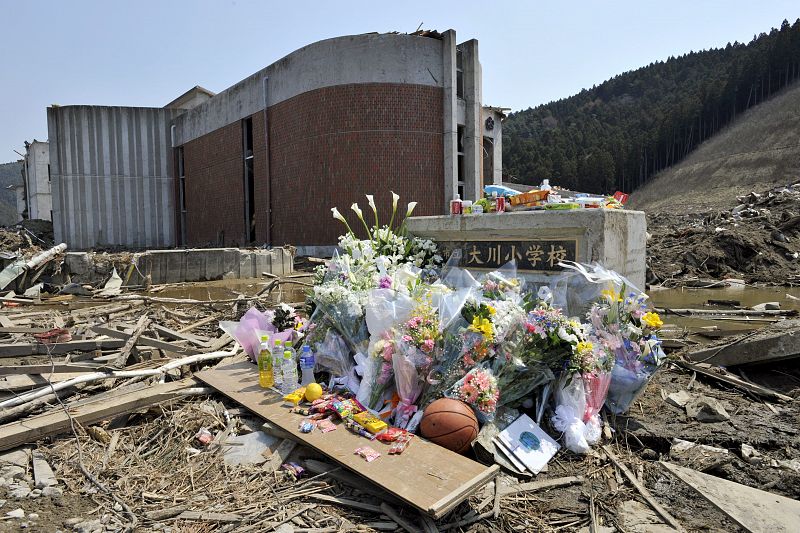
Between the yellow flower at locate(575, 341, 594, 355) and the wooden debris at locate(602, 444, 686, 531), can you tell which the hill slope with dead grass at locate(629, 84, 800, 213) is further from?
the wooden debris at locate(602, 444, 686, 531)

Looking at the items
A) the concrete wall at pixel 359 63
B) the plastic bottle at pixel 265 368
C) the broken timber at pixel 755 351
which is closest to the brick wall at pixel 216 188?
the concrete wall at pixel 359 63

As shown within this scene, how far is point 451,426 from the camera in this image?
11.9ft

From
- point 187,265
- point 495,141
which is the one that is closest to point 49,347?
point 187,265

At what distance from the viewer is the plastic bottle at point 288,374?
183 inches

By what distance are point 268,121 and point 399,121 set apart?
674cm

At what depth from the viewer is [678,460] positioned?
3.75 meters

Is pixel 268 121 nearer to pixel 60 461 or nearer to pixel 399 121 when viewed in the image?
pixel 399 121

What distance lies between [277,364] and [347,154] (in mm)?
15095

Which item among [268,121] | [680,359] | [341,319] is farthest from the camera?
[268,121]

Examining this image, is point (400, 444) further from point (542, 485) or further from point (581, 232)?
point (581, 232)

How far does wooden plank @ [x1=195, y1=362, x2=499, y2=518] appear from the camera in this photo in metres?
2.88

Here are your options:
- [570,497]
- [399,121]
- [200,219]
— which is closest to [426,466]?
[570,497]

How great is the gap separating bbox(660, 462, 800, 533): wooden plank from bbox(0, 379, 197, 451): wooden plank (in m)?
4.39

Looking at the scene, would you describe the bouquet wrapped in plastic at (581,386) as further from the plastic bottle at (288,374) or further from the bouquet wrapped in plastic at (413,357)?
the plastic bottle at (288,374)
